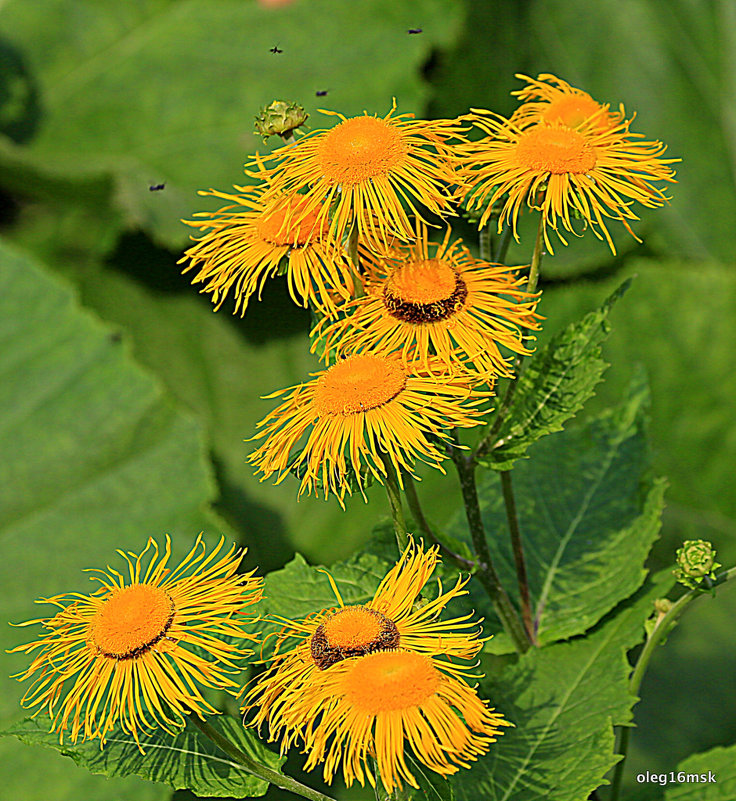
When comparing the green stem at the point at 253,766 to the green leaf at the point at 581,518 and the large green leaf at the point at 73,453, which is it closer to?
the green leaf at the point at 581,518

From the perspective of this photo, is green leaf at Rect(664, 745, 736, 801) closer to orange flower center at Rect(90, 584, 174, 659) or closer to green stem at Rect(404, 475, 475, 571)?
green stem at Rect(404, 475, 475, 571)

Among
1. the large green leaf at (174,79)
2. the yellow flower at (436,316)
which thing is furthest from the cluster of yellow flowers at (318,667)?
the large green leaf at (174,79)

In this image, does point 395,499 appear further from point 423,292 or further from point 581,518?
point 581,518

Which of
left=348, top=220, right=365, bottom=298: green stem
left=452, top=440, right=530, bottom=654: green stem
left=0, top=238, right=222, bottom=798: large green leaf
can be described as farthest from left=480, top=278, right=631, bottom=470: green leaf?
left=0, top=238, right=222, bottom=798: large green leaf

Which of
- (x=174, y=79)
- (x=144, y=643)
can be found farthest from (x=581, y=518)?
(x=174, y=79)

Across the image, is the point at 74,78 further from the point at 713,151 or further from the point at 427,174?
the point at 427,174

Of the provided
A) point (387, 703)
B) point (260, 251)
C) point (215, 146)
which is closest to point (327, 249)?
point (260, 251)
